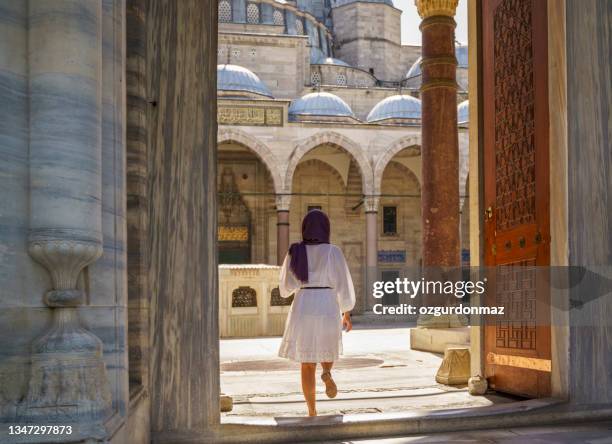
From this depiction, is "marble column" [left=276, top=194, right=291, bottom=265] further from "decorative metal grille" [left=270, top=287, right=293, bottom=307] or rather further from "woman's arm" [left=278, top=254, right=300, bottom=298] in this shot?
"woman's arm" [left=278, top=254, right=300, bottom=298]

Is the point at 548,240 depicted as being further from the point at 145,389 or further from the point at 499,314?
the point at 145,389

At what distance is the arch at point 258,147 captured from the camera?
819 inches

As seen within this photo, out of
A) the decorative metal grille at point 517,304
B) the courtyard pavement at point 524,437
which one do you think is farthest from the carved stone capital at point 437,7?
the courtyard pavement at point 524,437

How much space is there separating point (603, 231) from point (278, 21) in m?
28.8

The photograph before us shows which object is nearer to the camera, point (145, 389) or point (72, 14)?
point (72, 14)

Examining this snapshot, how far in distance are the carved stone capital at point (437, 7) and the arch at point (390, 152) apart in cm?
1307

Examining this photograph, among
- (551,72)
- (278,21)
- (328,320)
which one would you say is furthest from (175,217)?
(278,21)

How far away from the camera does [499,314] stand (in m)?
4.59

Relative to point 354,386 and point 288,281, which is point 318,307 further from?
point 354,386

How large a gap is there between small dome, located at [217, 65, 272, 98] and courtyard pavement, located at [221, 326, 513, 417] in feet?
47.1

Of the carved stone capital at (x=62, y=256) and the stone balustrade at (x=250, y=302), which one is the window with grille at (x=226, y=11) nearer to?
the stone balustrade at (x=250, y=302)

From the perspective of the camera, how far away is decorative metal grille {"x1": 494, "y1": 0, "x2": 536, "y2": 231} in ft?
13.9

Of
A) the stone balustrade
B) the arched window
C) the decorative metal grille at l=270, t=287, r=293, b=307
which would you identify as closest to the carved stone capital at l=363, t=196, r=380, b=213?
the decorative metal grille at l=270, t=287, r=293, b=307

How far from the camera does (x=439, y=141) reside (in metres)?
8.68
